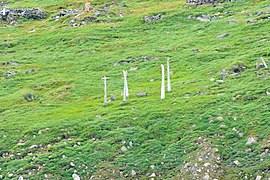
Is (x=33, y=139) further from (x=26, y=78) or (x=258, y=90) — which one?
(x=26, y=78)

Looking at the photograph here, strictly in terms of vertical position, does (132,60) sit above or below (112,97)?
below

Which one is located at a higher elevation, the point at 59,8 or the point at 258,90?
the point at 258,90

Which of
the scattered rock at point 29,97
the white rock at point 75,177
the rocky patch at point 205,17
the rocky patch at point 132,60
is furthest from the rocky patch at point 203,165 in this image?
the rocky patch at point 205,17

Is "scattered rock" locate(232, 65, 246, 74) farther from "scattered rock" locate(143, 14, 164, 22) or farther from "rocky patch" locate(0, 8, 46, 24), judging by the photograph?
"rocky patch" locate(0, 8, 46, 24)

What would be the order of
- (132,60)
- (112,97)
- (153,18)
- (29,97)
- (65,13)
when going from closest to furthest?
(112,97) → (29,97) → (132,60) → (153,18) → (65,13)

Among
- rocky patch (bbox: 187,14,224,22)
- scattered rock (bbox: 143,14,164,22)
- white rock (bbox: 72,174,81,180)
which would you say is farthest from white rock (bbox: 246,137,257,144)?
scattered rock (bbox: 143,14,164,22)

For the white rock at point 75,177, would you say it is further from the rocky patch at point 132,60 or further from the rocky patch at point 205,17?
the rocky patch at point 205,17

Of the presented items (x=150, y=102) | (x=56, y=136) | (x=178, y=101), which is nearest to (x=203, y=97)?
(x=178, y=101)

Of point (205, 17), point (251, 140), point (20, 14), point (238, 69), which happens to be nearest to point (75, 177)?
point (251, 140)

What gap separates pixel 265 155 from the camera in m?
26.7

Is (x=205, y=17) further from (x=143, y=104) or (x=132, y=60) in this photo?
(x=143, y=104)

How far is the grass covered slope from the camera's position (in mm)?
28406

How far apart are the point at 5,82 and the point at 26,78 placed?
2.28 metres

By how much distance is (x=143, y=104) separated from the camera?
122 ft
